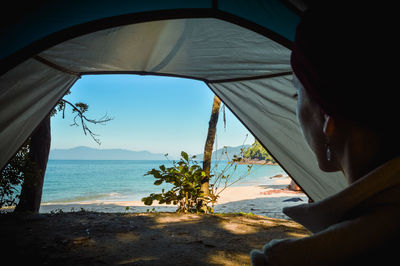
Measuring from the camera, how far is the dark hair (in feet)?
1.57

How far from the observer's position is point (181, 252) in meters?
2.37

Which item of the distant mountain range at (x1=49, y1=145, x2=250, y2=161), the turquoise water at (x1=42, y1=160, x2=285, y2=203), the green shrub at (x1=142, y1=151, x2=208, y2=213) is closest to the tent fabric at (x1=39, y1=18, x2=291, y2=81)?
the green shrub at (x1=142, y1=151, x2=208, y2=213)

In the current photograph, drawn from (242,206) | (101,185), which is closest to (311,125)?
(242,206)

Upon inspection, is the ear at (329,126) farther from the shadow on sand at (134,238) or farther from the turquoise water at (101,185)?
the turquoise water at (101,185)

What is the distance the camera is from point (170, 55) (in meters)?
2.71

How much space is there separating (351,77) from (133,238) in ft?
9.55

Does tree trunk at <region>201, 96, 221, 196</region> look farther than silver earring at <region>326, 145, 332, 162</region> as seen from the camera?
Yes

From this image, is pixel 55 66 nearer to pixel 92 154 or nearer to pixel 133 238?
pixel 133 238

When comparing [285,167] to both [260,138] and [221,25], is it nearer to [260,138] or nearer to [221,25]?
[260,138]

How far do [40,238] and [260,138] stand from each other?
2.92 metres

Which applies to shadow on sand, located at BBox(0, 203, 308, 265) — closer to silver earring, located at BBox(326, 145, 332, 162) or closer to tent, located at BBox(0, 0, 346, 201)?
tent, located at BBox(0, 0, 346, 201)

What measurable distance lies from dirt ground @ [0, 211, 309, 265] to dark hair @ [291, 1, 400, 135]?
2077 mm

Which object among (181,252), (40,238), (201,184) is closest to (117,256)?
(181,252)

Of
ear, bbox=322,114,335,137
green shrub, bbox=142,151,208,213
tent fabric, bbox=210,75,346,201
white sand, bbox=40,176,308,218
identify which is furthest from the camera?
white sand, bbox=40,176,308,218
